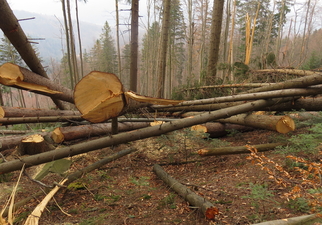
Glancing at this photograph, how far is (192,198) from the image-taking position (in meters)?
Result: 2.70

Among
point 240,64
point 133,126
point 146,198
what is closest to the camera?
point 146,198

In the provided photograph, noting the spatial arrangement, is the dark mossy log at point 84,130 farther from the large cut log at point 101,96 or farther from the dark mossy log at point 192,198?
the large cut log at point 101,96

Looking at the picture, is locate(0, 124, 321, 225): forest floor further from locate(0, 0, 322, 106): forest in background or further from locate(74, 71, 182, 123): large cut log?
locate(0, 0, 322, 106): forest in background

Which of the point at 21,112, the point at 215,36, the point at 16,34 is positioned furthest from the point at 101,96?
the point at 215,36

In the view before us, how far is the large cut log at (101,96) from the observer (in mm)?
2744

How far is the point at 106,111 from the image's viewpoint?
2832 mm

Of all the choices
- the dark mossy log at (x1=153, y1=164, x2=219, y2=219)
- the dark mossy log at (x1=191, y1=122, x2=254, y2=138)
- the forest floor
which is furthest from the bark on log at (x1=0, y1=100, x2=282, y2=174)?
the dark mossy log at (x1=191, y1=122, x2=254, y2=138)

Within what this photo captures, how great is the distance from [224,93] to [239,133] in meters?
1.59

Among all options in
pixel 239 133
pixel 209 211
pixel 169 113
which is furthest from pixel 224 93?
pixel 209 211

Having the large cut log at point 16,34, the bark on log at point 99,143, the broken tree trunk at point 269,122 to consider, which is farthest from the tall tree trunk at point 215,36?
the large cut log at point 16,34

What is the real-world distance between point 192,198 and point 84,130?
11.7 feet

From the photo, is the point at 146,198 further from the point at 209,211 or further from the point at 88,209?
the point at 209,211

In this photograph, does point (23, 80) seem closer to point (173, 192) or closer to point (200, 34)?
point (173, 192)

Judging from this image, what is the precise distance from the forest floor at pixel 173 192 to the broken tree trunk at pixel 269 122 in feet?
1.44
